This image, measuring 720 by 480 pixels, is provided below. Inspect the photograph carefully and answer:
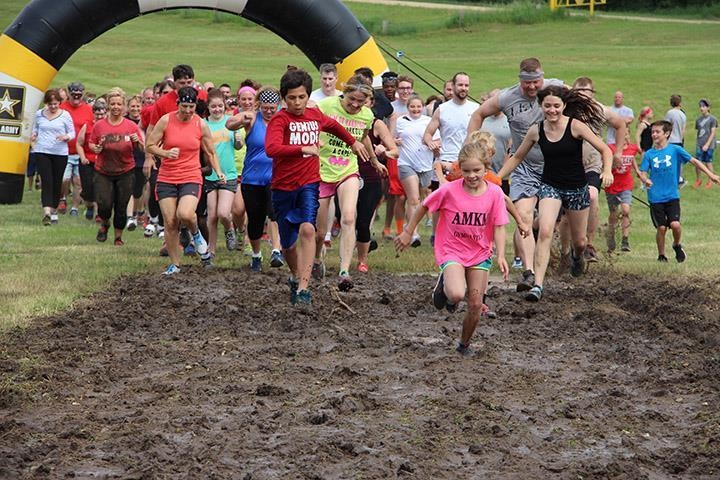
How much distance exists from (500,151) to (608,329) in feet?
14.0

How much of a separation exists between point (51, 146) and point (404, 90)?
17.9 ft

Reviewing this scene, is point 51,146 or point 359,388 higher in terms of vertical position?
point 51,146

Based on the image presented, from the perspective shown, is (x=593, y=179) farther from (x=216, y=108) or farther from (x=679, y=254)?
(x=216, y=108)

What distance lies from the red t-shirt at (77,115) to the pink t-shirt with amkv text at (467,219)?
1117 cm

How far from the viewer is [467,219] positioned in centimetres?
888

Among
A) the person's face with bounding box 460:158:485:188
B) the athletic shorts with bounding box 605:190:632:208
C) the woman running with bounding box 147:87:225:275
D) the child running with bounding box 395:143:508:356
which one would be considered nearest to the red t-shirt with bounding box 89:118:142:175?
the woman running with bounding box 147:87:225:275

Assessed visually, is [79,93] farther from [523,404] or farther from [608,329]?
[523,404]

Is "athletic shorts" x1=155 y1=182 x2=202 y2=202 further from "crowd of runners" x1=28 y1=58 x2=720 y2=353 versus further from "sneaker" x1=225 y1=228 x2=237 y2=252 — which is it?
"sneaker" x1=225 y1=228 x2=237 y2=252

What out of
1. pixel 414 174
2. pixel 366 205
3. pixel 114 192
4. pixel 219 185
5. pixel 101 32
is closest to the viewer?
pixel 366 205

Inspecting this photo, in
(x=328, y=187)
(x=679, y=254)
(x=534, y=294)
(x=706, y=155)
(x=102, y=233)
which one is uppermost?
(x=706, y=155)

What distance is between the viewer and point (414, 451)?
632 centimetres

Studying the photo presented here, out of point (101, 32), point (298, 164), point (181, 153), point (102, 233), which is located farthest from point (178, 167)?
point (101, 32)

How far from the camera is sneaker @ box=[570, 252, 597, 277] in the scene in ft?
41.3

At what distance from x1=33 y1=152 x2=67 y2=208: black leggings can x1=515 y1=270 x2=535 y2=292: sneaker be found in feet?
28.2
